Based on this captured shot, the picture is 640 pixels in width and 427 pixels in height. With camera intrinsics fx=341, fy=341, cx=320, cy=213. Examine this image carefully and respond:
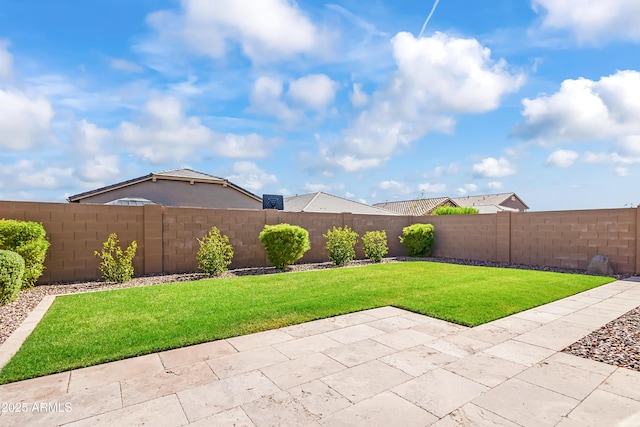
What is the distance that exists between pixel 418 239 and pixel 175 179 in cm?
1248

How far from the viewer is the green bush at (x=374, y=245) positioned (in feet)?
41.9

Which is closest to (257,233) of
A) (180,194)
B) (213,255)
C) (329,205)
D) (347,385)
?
(213,255)

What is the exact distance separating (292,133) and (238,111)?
10.4 feet

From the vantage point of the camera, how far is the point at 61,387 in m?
2.97

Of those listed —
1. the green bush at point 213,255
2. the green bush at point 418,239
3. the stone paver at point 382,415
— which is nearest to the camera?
the stone paver at point 382,415

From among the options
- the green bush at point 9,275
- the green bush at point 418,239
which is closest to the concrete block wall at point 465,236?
the green bush at point 418,239

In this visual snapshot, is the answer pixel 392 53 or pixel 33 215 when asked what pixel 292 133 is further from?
pixel 33 215

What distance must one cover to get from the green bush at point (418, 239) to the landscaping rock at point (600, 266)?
5.61 m

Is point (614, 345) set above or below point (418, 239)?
below

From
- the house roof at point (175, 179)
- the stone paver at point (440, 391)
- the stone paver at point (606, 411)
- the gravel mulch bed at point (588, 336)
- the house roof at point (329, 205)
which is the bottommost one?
the gravel mulch bed at point (588, 336)

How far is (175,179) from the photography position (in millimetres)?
17750

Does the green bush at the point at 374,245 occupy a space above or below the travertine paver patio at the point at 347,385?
above

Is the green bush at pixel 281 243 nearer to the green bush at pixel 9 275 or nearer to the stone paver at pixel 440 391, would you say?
the green bush at pixel 9 275

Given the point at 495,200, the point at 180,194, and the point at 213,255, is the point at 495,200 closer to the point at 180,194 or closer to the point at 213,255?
the point at 180,194
